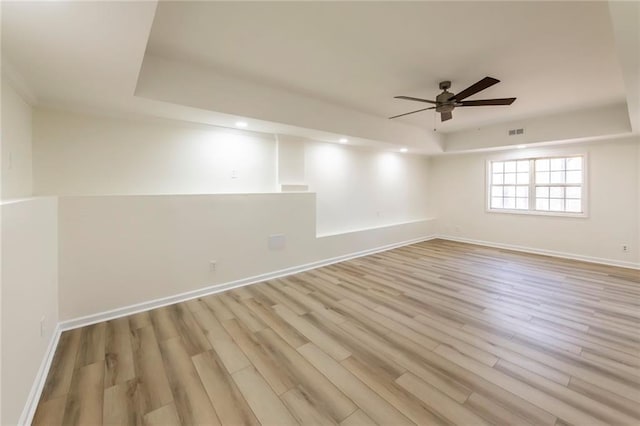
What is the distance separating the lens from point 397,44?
8.11 feet

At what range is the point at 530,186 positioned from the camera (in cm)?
596

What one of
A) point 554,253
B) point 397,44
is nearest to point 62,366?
point 397,44

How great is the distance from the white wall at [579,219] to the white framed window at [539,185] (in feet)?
0.46

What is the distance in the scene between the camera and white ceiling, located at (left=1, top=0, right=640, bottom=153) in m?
1.74

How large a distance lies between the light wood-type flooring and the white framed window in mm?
2402

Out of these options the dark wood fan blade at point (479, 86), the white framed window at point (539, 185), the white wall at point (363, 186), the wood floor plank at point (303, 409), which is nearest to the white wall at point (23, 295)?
the wood floor plank at point (303, 409)

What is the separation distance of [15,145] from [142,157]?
3.89 feet

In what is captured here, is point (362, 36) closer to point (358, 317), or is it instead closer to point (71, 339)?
point (358, 317)

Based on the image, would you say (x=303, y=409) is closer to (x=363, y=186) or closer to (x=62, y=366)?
(x=62, y=366)

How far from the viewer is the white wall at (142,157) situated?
9.66ft

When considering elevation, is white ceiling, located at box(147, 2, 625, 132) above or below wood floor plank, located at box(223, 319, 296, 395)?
above

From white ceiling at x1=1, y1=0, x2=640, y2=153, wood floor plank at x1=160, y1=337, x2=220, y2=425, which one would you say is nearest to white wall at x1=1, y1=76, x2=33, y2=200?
white ceiling at x1=1, y1=0, x2=640, y2=153

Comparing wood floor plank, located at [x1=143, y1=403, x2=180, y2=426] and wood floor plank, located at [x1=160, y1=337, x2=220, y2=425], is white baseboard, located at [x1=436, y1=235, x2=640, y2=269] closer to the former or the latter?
wood floor plank, located at [x1=160, y1=337, x2=220, y2=425]

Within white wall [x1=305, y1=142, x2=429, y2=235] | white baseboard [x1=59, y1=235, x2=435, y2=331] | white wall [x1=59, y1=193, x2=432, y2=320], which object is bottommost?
white baseboard [x1=59, y1=235, x2=435, y2=331]
